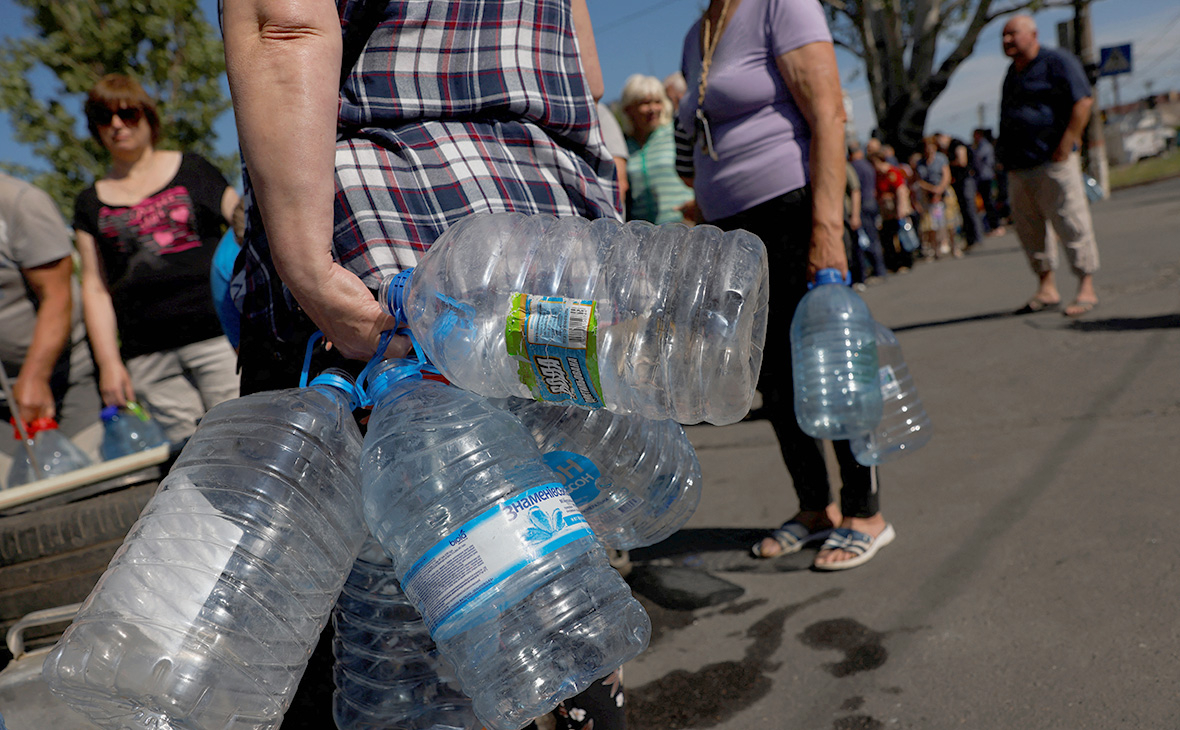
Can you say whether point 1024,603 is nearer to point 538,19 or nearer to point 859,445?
point 859,445

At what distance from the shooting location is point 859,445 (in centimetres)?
281

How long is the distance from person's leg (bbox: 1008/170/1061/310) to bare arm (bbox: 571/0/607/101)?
532 centimetres

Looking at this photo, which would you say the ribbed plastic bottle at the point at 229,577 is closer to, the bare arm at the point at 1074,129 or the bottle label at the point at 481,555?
the bottle label at the point at 481,555

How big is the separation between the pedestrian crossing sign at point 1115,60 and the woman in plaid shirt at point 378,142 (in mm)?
23636

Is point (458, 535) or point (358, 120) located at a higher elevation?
point (358, 120)

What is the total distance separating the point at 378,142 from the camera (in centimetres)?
144

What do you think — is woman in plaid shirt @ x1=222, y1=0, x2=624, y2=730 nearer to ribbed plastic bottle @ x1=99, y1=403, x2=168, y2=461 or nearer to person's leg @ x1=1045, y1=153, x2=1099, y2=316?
ribbed plastic bottle @ x1=99, y1=403, x2=168, y2=461

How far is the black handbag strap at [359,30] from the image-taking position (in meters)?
1.40

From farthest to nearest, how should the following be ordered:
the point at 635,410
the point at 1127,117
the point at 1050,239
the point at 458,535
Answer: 1. the point at 1127,117
2. the point at 1050,239
3. the point at 635,410
4. the point at 458,535

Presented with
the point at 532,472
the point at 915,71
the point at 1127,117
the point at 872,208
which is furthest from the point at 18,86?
the point at 1127,117

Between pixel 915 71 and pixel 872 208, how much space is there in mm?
10834

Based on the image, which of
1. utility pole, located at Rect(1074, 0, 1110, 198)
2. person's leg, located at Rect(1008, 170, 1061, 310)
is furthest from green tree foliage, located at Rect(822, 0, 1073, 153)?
person's leg, located at Rect(1008, 170, 1061, 310)

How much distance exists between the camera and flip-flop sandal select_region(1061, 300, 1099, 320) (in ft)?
20.0

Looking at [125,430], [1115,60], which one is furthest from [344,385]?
[1115,60]
